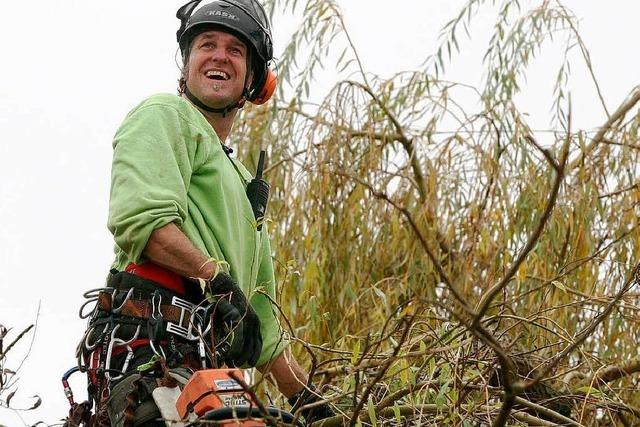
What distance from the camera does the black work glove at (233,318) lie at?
10.6 feet

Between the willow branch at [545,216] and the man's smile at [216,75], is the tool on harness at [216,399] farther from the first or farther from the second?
the man's smile at [216,75]

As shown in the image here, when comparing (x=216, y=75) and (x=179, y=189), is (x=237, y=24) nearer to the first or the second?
(x=216, y=75)

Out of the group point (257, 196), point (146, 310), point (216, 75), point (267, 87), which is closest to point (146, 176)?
point (146, 310)

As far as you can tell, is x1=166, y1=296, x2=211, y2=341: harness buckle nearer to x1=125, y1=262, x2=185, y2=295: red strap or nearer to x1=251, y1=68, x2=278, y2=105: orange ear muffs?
x1=125, y1=262, x2=185, y2=295: red strap

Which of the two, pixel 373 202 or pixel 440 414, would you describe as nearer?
pixel 440 414

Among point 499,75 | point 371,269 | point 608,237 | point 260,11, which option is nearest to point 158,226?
point 260,11

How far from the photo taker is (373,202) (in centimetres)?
546

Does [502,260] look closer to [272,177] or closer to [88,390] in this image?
[272,177]

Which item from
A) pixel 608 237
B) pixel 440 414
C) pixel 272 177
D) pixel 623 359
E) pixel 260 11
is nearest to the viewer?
pixel 440 414

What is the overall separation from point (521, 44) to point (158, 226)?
346 centimetres

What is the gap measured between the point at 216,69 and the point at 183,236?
90 cm

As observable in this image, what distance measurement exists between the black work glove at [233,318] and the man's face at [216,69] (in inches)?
36.0

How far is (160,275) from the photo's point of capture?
11.2 ft

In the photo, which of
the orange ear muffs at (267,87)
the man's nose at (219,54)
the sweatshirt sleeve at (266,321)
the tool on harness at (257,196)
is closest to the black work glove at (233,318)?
the sweatshirt sleeve at (266,321)
